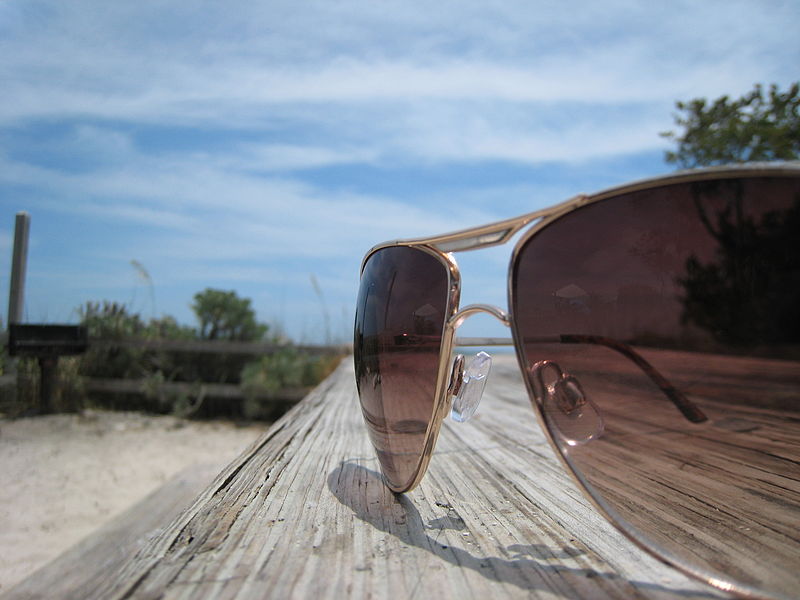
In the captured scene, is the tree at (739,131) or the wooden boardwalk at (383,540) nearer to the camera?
the wooden boardwalk at (383,540)

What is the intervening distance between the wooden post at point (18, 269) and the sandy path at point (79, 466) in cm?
118

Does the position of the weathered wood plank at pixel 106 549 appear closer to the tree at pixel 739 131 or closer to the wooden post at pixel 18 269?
the wooden post at pixel 18 269

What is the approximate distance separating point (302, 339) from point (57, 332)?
215 centimetres

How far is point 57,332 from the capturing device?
446cm

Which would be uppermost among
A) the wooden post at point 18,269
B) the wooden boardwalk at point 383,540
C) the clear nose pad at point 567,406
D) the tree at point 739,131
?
the tree at point 739,131

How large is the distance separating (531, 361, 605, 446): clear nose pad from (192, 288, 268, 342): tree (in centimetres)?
514

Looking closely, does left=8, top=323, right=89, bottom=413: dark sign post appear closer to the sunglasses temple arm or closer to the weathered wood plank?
the weathered wood plank

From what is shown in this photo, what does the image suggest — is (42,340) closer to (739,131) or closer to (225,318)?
(225,318)

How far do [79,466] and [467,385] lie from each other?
310 centimetres

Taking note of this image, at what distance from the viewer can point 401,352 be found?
3.01ft

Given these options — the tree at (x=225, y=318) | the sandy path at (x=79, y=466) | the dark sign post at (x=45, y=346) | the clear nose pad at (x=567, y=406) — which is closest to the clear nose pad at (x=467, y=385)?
the clear nose pad at (x=567, y=406)

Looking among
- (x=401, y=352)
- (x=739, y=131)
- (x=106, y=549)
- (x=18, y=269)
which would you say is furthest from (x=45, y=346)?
(x=739, y=131)

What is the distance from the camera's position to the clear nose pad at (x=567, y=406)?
2.31 ft

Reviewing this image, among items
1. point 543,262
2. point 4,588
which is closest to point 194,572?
point 543,262
